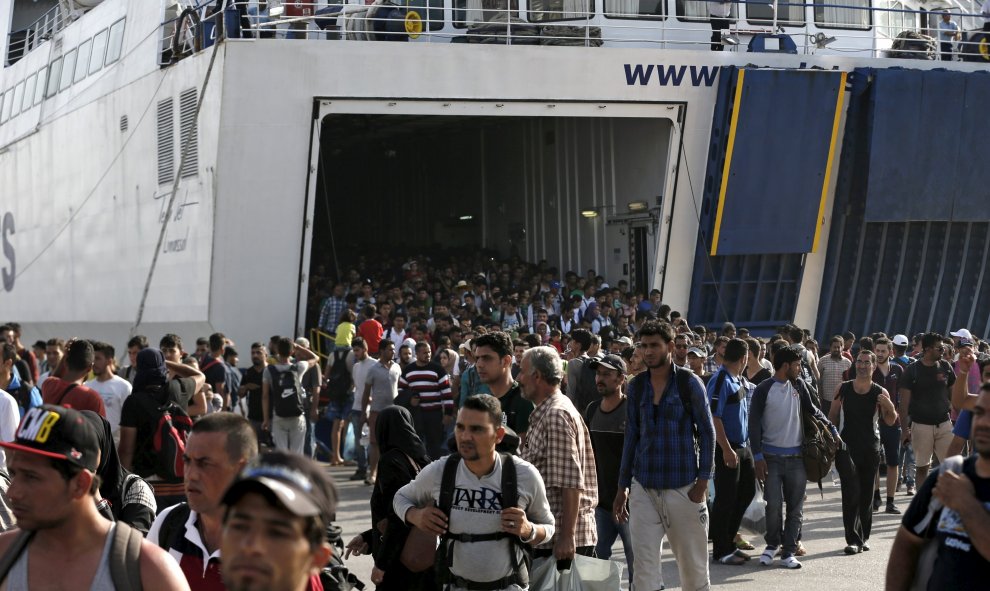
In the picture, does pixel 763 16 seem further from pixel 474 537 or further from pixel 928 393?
pixel 474 537

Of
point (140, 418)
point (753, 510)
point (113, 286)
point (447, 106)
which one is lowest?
point (753, 510)

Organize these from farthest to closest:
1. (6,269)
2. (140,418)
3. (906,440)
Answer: (6,269)
(906,440)
(140,418)

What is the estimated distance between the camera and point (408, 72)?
61.2 ft

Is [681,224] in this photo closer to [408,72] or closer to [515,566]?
[408,72]

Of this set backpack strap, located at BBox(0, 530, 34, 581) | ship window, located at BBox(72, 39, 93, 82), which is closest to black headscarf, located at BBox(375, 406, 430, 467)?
backpack strap, located at BBox(0, 530, 34, 581)

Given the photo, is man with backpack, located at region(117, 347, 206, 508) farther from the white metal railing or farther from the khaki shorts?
the white metal railing

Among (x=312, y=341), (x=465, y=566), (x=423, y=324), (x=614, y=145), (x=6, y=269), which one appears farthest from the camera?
(x=6, y=269)

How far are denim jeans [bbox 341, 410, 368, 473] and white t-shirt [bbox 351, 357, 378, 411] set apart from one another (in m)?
0.16

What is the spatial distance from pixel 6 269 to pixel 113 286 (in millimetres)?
9762

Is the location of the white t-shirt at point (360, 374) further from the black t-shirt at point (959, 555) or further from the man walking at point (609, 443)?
the black t-shirt at point (959, 555)

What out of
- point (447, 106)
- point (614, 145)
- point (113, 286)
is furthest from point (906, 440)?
point (113, 286)

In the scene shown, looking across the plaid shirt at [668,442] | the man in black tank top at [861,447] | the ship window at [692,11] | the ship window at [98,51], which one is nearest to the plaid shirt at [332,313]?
the ship window at [692,11]

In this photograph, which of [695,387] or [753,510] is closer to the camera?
[695,387]

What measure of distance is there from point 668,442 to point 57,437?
451 cm
